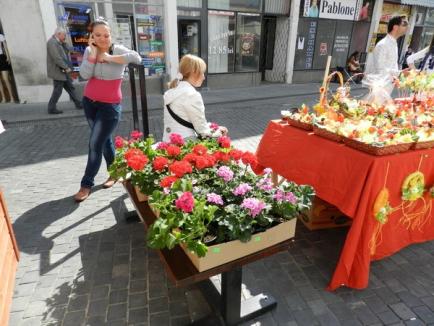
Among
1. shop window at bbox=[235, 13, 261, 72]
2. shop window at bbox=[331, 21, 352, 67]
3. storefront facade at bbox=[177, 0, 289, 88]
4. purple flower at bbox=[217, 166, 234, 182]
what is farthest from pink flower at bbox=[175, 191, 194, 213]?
shop window at bbox=[331, 21, 352, 67]

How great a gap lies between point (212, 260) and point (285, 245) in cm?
48

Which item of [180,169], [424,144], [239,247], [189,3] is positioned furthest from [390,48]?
[189,3]

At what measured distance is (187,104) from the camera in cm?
261

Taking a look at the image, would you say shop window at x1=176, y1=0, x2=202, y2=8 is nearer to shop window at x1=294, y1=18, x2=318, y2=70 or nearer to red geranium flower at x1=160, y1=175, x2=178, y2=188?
shop window at x1=294, y1=18, x2=318, y2=70

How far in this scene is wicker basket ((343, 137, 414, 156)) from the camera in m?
2.11

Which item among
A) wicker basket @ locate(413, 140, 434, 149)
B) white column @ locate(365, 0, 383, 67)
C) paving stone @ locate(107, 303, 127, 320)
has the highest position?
white column @ locate(365, 0, 383, 67)

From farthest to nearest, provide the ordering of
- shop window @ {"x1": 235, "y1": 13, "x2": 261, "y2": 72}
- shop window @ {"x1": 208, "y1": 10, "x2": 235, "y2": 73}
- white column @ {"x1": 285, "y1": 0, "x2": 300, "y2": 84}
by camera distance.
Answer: white column @ {"x1": 285, "y1": 0, "x2": 300, "y2": 84}, shop window @ {"x1": 235, "y1": 13, "x2": 261, "y2": 72}, shop window @ {"x1": 208, "y1": 10, "x2": 235, "y2": 73}

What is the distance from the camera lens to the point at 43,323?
2.10 m

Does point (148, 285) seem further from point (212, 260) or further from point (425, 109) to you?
point (425, 109)

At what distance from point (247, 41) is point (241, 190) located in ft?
35.3

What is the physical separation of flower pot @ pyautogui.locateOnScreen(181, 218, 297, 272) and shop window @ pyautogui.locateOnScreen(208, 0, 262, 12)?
10.0 m

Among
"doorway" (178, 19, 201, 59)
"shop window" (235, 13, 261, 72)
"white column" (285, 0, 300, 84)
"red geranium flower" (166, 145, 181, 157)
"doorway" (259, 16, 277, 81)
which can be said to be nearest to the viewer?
"red geranium flower" (166, 145, 181, 157)

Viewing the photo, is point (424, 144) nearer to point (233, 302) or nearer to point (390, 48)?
point (233, 302)

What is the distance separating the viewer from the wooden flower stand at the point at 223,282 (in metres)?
1.63
